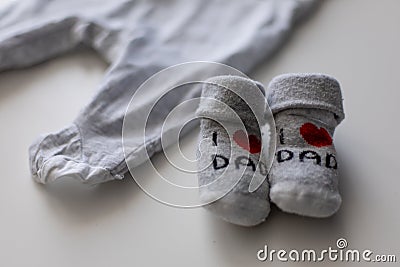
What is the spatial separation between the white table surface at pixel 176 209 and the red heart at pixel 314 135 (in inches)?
2.9

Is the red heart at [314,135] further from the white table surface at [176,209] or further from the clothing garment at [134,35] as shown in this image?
the clothing garment at [134,35]

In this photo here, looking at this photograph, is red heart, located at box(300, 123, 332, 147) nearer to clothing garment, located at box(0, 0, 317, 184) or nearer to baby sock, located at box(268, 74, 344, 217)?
baby sock, located at box(268, 74, 344, 217)

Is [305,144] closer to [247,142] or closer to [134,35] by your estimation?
[247,142]

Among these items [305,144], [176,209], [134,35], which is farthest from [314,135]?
[134,35]

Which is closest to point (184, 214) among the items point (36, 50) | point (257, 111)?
point (257, 111)

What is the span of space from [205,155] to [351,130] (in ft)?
0.78

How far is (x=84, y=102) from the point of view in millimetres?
859

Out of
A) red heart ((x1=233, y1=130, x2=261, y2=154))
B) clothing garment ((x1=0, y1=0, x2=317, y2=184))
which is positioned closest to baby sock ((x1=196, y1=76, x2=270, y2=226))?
red heart ((x1=233, y1=130, x2=261, y2=154))

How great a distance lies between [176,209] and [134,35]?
31 centimetres

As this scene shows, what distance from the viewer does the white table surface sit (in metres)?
0.70

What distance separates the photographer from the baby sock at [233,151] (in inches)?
26.7

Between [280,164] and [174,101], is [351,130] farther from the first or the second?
[174,101]

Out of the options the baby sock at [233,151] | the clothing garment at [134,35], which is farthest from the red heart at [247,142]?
the clothing garment at [134,35]

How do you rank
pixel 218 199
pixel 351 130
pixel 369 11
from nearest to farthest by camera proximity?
pixel 218 199 < pixel 351 130 < pixel 369 11
